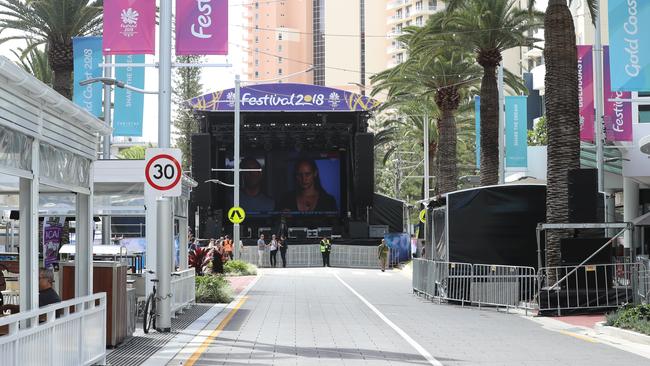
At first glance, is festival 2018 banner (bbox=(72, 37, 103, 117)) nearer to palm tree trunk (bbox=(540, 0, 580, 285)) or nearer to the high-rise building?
palm tree trunk (bbox=(540, 0, 580, 285))

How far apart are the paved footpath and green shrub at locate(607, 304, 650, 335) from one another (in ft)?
2.77

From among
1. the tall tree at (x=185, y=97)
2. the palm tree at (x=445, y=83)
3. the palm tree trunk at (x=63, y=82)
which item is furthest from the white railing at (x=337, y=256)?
the tall tree at (x=185, y=97)

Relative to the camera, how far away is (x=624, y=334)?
17031 mm

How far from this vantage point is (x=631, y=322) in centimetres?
1769

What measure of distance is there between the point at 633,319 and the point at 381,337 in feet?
16.2

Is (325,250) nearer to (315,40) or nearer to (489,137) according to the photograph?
(489,137)

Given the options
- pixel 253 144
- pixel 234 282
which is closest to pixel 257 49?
pixel 253 144

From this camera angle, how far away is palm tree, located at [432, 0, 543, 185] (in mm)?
33906

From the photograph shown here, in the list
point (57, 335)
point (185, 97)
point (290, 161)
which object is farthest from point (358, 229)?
point (57, 335)

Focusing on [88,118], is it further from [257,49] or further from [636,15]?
[257,49]

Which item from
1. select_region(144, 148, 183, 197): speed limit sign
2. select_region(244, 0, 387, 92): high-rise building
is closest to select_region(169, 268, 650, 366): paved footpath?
select_region(144, 148, 183, 197): speed limit sign

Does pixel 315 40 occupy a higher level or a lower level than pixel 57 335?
higher

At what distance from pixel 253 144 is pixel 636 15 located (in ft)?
117

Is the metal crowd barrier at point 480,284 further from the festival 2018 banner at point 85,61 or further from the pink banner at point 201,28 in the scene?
the festival 2018 banner at point 85,61
